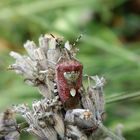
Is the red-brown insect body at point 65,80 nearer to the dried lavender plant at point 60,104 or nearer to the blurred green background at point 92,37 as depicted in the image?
the dried lavender plant at point 60,104

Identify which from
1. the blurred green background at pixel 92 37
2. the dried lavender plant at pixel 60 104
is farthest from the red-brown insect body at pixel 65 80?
the blurred green background at pixel 92 37

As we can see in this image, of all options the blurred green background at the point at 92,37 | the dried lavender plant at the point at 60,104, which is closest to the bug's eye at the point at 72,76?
the dried lavender plant at the point at 60,104

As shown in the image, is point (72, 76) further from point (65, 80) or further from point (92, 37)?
point (92, 37)

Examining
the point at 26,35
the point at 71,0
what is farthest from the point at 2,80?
the point at 71,0

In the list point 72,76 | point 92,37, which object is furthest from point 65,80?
point 92,37

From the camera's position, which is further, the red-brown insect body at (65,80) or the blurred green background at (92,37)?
the blurred green background at (92,37)

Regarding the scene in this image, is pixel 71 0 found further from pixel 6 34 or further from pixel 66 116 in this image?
pixel 66 116
